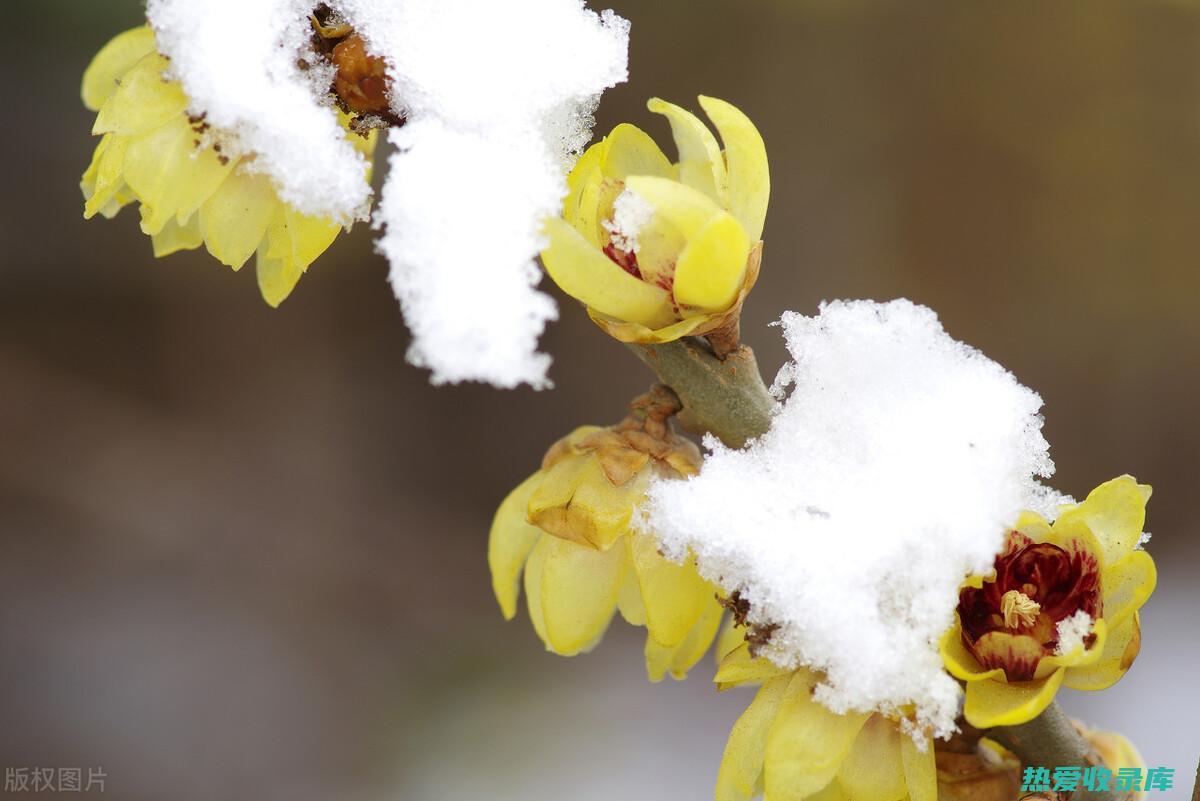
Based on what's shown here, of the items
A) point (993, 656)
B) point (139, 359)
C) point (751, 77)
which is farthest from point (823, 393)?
point (139, 359)

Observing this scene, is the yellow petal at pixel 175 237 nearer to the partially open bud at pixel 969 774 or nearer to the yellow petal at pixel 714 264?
the yellow petal at pixel 714 264

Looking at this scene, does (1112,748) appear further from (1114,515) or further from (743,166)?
(743,166)

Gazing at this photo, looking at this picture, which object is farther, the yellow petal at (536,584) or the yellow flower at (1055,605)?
the yellow petal at (536,584)

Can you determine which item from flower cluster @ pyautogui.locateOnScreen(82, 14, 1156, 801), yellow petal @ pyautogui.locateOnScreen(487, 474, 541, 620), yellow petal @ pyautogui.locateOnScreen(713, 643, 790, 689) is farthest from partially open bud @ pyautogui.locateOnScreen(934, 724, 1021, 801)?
yellow petal @ pyautogui.locateOnScreen(487, 474, 541, 620)

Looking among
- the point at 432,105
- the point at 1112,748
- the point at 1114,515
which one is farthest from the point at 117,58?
the point at 1112,748

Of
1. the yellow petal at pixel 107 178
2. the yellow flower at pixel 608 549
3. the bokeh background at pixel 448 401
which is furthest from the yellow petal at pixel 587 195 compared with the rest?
the bokeh background at pixel 448 401

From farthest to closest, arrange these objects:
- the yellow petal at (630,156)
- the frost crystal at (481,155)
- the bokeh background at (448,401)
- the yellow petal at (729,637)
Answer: the bokeh background at (448,401) < the yellow petal at (729,637) < the yellow petal at (630,156) < the frost crystal at (481,155)

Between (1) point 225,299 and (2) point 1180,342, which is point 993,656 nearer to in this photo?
(2) point 1180,342
